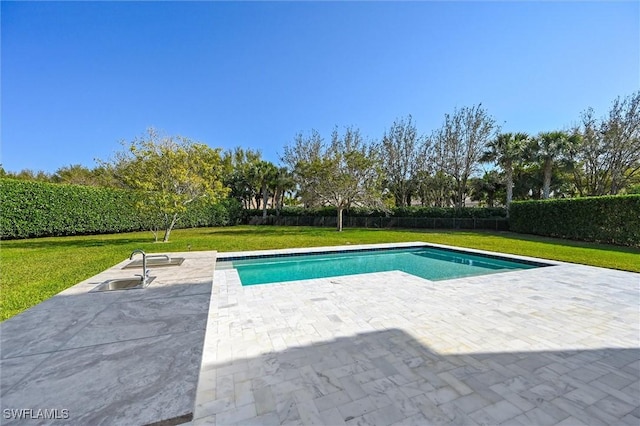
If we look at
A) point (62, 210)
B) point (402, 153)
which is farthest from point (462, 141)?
point (62, 210)

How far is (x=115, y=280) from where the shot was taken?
14.1ft

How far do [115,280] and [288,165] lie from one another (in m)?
21.5

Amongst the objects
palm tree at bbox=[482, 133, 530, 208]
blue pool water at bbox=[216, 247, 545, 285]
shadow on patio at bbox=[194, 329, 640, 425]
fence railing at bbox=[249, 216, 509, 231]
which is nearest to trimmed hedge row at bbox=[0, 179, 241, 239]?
blue pool water at bbox=[216, 247, 545, 285]

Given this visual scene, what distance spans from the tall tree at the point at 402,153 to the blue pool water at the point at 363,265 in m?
15.2

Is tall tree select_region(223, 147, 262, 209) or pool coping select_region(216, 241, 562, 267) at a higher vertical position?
tall tree select_region(223, 147, 262, 209)

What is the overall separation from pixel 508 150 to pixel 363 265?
16870 mm

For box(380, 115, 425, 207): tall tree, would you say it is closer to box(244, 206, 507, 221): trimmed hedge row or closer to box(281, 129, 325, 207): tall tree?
box(244, 206, 507, 221): trimmed hedge row

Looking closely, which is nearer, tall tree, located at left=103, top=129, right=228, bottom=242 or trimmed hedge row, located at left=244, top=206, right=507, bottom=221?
tall tree, located at left=103, top=129, right=228, bottom=242

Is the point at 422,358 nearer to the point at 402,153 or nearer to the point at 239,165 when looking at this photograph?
the point at 402,153

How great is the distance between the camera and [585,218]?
12.6m

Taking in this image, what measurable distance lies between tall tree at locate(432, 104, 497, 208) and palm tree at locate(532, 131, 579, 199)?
12.2 ft

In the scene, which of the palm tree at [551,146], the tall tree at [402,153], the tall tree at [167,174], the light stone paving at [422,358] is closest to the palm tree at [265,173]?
the tall tree at [402,153]

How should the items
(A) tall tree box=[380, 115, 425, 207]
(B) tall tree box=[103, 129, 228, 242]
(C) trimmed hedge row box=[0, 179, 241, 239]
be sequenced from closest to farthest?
(B) tall tree box=[103, 129, 228, 242]
(C) trimmed hedge row box=[0, 179, 241, 239]
(A) tall tree box=[380, 115, 425, 207]

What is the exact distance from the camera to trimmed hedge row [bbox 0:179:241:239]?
11.9 m
